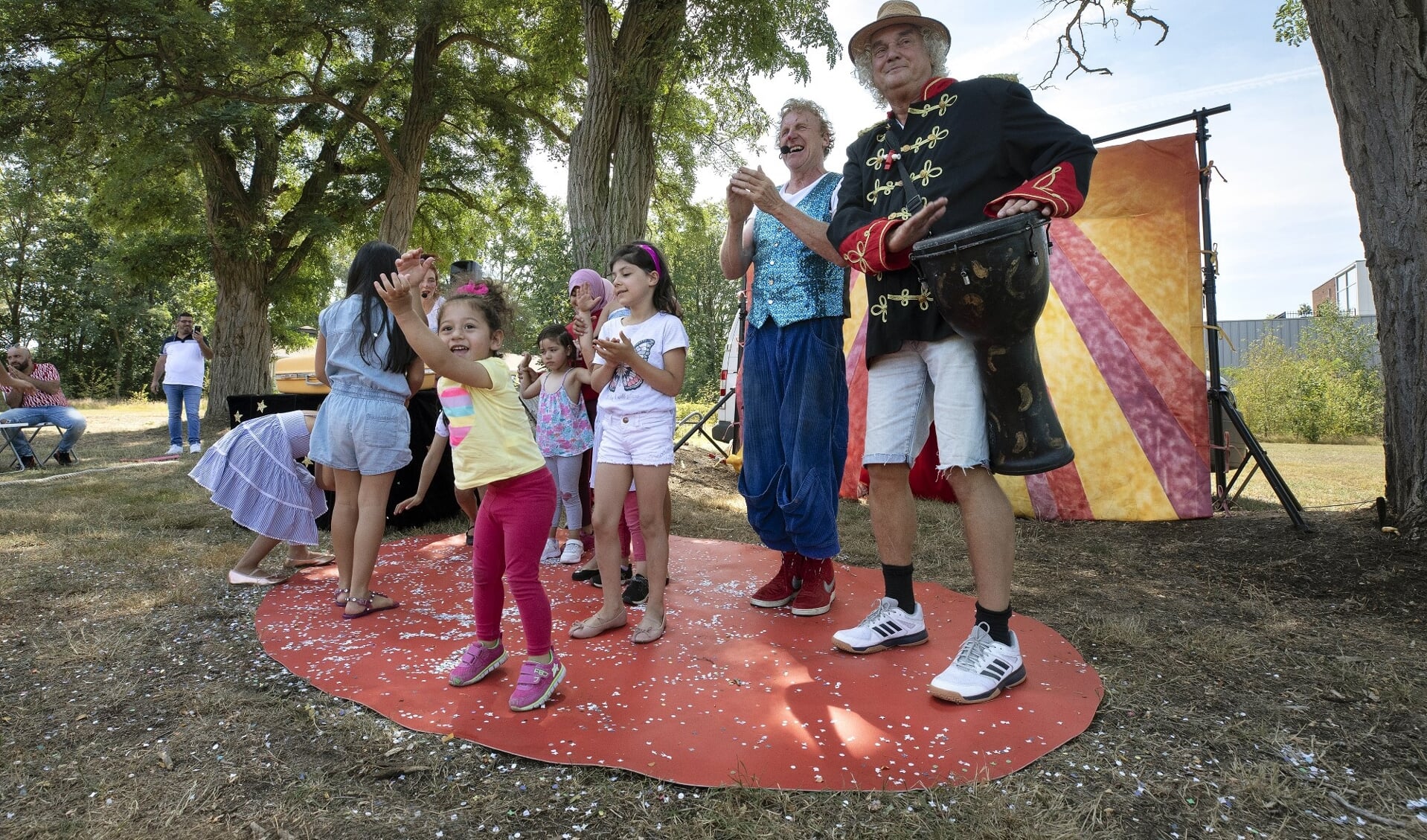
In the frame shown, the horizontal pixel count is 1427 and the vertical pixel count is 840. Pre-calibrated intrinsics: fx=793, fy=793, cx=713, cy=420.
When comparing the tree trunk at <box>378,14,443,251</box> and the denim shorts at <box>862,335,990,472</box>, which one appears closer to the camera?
the denim shorts at <box>862,335,990,472</box>

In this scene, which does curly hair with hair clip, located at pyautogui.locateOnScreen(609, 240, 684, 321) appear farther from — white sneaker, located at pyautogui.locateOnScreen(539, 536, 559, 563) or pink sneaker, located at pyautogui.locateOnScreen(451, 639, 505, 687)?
white sneaker, located at pyautogui.locateOnScreen(539, 536, 559, 563)

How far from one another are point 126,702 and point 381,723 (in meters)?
0.86

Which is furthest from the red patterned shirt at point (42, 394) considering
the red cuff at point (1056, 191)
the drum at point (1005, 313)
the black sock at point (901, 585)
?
the red cuff at point (1056, 191)

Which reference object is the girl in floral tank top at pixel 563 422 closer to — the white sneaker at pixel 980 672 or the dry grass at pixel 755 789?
the dry grass at pixel 755 789

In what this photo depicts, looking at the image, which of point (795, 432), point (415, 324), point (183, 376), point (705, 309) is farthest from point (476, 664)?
point (705, 309)

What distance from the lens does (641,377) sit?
2.99 meters

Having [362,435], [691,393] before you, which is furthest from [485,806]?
[691,393]

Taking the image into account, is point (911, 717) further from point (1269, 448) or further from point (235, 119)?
point (1269, 448)

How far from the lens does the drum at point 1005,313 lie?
7.18 ft

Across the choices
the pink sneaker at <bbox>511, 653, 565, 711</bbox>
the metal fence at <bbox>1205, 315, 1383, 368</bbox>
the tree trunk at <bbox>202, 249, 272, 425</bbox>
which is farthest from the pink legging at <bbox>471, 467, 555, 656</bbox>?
the metal fence at <bbox>1205, 315, 1383, 368</bbox>

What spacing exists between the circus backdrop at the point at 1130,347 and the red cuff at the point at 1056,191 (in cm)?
295

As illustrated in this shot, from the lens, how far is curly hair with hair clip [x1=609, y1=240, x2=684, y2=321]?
10.2 ft

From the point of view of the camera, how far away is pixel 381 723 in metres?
2.22

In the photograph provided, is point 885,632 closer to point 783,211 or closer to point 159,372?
point 783,211
